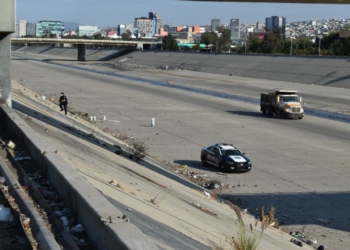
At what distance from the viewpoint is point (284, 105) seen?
4650 cm

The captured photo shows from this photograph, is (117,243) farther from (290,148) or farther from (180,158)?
(290,148)

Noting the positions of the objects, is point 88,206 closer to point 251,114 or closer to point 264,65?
point 251,114

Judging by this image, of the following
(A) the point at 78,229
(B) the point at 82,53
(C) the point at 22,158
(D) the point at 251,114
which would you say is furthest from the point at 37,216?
A: (B) the point at 82,53

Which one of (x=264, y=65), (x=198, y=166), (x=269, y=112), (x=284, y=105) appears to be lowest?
(x=198, y=166)

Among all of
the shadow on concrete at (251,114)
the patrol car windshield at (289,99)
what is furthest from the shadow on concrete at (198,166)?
the shadow on concrete at (251,114)

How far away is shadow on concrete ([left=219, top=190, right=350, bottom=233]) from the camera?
19094 millimetres

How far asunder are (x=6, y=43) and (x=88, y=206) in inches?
642

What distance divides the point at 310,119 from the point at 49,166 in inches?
1488

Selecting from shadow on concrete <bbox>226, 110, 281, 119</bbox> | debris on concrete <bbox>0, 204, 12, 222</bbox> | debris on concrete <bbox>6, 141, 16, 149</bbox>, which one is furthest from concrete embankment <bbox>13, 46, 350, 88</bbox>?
debris on concrete <bbox>0, 204, 12, 222</bbox>

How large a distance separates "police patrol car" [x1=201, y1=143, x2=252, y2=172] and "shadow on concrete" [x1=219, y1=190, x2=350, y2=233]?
7.36ft

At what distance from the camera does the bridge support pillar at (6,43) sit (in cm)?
2223

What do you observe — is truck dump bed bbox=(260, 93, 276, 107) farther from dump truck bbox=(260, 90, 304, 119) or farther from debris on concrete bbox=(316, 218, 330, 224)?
debris on concrete bbox=(316, 218, 330, 224)

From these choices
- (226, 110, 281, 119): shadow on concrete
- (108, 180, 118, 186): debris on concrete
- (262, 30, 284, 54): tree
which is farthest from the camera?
(262, 30, 284, 54): tree

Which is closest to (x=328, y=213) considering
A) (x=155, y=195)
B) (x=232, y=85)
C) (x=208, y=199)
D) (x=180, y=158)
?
(x=208, y=199)
